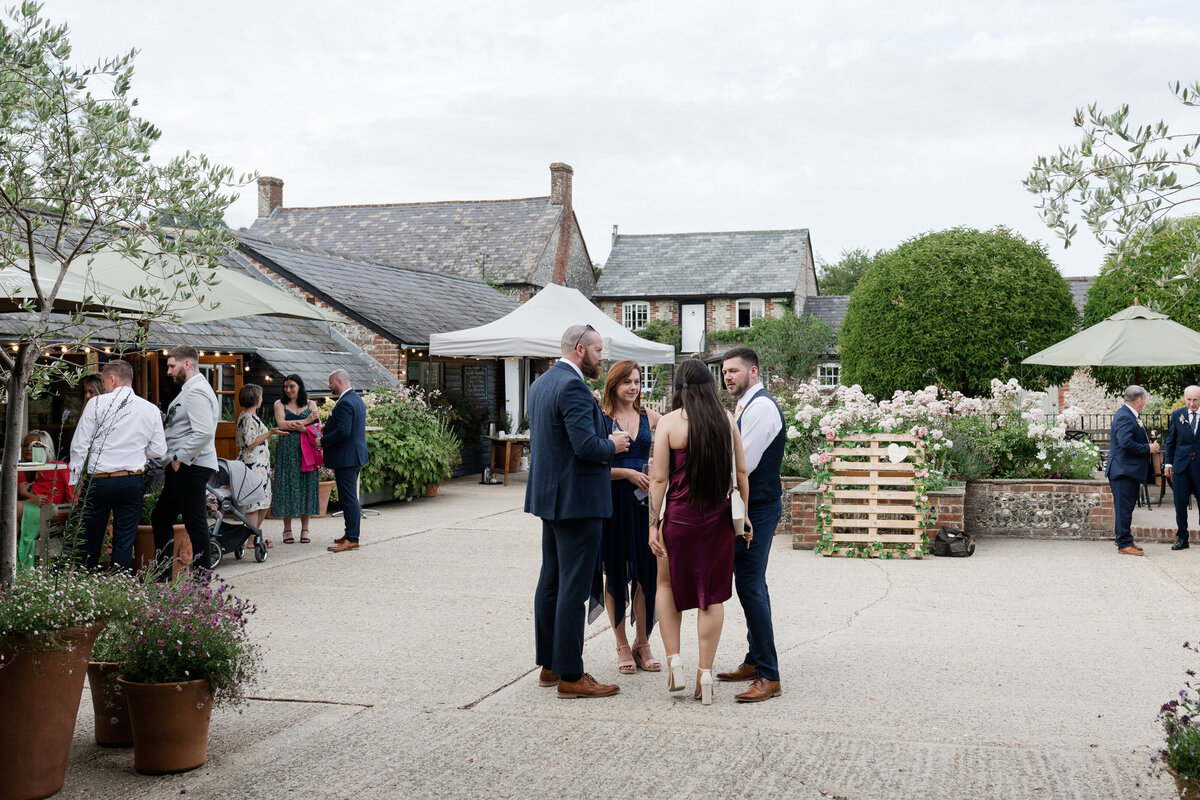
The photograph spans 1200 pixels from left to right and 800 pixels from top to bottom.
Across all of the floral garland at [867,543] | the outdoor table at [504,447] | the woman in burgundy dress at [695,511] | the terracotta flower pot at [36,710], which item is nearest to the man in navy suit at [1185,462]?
the floral garland at [867,543]

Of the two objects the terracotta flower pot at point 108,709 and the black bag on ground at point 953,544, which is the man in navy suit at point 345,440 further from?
the terracotta flower pot at point 108,709

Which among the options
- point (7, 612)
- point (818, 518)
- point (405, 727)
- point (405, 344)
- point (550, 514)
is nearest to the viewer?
point (7, 612)

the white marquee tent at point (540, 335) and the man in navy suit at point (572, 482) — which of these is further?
the white marquee tent at point (540, 335)

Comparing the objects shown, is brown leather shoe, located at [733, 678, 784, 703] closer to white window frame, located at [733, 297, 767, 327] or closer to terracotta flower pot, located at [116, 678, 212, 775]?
terracotta flower pot, located at [116, 678, 212, 775]

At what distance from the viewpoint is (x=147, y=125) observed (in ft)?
15.1

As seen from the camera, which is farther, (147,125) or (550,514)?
(550,514)

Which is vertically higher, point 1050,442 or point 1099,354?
point 1099,354

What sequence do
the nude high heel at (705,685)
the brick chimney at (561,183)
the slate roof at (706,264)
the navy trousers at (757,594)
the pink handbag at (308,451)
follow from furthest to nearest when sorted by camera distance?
the slate roof at (706,264) < the brick chimney at (561,183) < the pink handbag at (308,451) < the navy trousers at (757,594) < the nude high heel at (705,685)

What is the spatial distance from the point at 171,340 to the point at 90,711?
9.02m

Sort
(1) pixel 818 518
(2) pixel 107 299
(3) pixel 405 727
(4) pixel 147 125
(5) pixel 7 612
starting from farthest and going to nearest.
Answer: (1) pixel 818 518
(2) pixel 107 299
(3) pixel 405 727
(4) pixel 147 125
(5) pixel 7 612

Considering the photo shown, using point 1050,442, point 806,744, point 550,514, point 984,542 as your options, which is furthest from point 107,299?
point 1050,442

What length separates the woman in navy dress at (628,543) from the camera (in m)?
5.96

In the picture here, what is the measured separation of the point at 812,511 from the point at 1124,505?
308cm

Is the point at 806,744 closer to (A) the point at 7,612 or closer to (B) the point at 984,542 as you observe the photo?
(A) the point at 7,612
